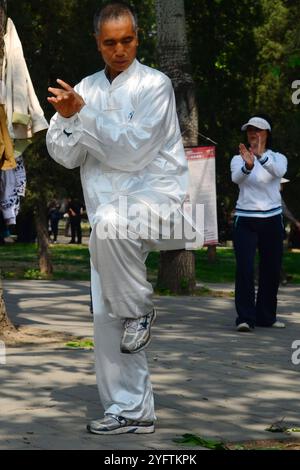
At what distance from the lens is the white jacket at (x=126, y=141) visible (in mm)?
5617

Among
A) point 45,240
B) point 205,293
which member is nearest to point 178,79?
point 205,293

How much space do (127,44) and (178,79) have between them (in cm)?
948

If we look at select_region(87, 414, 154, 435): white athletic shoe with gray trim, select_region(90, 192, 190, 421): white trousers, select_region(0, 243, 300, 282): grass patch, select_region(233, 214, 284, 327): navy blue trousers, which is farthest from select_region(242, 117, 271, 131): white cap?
select_region(0, 243, 300, 282): grass patch

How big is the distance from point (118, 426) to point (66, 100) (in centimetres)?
164

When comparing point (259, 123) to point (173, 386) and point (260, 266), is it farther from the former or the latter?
point (173, 386)

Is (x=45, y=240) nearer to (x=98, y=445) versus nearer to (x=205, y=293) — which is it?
(x=205, y=293)

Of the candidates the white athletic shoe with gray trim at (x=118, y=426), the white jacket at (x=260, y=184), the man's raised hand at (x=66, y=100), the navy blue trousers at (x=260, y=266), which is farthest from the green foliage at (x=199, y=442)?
the white jacket at (x=260, y=184)

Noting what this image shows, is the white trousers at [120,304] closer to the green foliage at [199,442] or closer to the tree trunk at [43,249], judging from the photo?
the green foliage at [199,442]

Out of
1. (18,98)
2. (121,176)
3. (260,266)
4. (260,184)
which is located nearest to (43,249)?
(260,266)

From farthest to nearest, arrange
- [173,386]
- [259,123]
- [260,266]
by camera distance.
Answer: [260,266] → [259,123] → [173,386]

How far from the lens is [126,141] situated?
5605mm

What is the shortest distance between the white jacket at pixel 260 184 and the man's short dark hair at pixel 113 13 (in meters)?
4.94

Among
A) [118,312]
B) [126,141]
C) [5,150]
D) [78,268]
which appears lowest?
[78,268]
